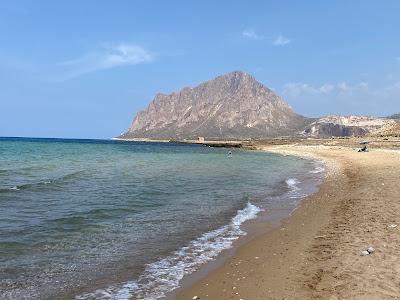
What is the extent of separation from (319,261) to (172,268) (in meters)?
4.18

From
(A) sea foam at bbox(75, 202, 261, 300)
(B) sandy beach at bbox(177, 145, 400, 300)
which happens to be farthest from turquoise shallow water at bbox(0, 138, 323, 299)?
(B) sandy beach at bbox(177, 145, 400, 300)

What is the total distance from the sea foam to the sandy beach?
0.67 metres

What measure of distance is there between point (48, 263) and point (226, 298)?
18.8 feet

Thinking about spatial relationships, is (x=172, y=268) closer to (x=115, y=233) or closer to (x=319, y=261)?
(x=319, y=261)

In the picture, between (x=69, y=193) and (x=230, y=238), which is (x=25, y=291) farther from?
(x=69, y=193)

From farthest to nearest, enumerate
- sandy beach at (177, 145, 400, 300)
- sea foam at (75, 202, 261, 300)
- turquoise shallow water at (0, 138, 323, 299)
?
turquoise shallow water at (0, 138, 323, 299)
sea foam at (75, 202, 261, 300)
sandy beach at (177, 145, 400, 300)

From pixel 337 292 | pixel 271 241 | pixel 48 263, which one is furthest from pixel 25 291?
pixel 271 241

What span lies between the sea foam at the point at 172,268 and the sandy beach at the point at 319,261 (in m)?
0.67

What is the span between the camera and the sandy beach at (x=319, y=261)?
8.93m

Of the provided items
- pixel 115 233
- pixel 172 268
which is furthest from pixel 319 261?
pixel 115 233

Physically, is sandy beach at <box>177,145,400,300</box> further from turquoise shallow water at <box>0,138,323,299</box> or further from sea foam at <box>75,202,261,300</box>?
turquoise shallow water at <box>0,138,323,299</box>

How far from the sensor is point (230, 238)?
14883 mm

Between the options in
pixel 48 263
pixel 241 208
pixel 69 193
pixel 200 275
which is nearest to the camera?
pixel 200 275

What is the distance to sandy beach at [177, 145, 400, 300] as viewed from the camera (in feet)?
29.3
